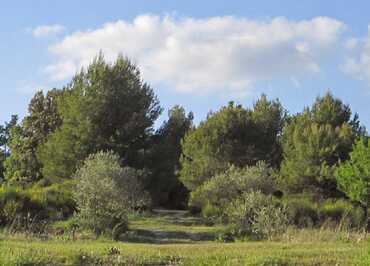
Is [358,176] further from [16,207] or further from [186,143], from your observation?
[16,207]

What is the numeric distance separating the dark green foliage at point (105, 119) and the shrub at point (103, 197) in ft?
40.4

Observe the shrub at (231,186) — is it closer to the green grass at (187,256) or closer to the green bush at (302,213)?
the green bush at (302,213)

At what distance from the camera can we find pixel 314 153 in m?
44.4

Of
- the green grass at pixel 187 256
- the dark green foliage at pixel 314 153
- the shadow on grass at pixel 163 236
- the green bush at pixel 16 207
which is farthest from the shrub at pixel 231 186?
the green grass at pixel 187 256

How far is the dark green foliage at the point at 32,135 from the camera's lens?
5622cm

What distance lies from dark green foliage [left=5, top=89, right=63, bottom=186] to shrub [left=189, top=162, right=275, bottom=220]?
892 inches

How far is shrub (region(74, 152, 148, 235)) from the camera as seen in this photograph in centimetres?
2439

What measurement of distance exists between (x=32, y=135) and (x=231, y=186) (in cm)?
2834

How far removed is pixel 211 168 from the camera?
4469cm

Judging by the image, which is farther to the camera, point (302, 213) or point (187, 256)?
point (302, 213)

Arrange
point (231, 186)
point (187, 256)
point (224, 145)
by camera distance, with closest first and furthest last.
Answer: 1. point (187, 256)
2. point (231, 186)
3. point (224, 145)

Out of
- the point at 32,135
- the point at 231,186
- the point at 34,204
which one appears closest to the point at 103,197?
the point at 34,204

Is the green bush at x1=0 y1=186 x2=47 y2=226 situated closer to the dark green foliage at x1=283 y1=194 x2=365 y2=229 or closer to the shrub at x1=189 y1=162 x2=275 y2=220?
the shrub at x1=189 y1=162 x2=275 y2=220

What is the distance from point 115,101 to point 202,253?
2811 centimetres
